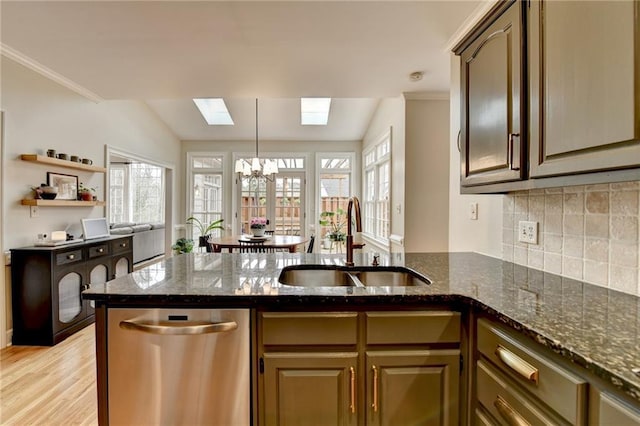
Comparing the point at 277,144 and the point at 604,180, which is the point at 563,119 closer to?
the point at 604,180

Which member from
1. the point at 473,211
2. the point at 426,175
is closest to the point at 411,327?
the point at 473,211

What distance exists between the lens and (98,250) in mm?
3336

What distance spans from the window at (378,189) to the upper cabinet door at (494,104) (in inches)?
102

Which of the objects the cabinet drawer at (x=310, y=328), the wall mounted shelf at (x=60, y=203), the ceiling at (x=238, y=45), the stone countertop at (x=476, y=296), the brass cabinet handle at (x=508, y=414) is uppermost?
the ceiling at (x=238, y=45)

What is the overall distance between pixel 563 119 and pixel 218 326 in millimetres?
1451

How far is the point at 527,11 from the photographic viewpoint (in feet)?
4.22

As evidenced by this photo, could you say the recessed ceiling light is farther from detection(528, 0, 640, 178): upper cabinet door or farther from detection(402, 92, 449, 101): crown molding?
detection(528, 0, 640, 178): upper cabinet door

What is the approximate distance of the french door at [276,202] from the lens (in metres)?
6.54

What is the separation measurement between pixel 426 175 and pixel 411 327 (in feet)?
9.00

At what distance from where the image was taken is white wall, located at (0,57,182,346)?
2744 mm

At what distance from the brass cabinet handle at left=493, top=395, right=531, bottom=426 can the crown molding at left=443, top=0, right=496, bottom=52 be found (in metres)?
1.92

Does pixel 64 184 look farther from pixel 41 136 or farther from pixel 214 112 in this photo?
pixel 214 112

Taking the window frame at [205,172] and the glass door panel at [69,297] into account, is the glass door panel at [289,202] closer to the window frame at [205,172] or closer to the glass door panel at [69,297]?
the window frame at [205,172]

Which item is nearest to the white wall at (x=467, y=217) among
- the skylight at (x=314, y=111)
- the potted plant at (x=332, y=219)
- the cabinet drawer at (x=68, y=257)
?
the skylight at (x=314, y=111)
